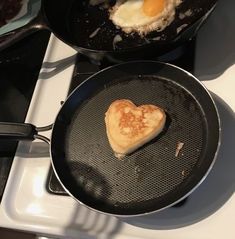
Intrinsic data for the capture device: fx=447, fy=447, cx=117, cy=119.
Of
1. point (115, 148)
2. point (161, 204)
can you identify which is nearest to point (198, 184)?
point (161, 204)

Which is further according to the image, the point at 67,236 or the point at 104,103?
the point at 104,103

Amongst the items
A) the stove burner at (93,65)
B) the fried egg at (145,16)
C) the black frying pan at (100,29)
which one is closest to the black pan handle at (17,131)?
the stove burner at (93,65)

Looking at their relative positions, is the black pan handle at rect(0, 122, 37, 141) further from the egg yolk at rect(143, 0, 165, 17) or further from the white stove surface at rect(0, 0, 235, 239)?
the egg yolk at rect(143, 0, 165, 17)

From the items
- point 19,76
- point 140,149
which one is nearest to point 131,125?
point 140,149

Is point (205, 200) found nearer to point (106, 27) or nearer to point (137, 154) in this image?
point (137, 154)

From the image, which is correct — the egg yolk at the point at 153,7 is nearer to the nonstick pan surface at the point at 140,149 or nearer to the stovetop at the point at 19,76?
the nonstick pan surface at the point at 140,149

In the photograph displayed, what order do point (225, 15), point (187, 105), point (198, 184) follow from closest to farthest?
point (198, 184), point (187, 105), point (225, 15)

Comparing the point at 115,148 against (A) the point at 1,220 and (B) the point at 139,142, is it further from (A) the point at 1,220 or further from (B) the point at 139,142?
(A) the point at 1,220
